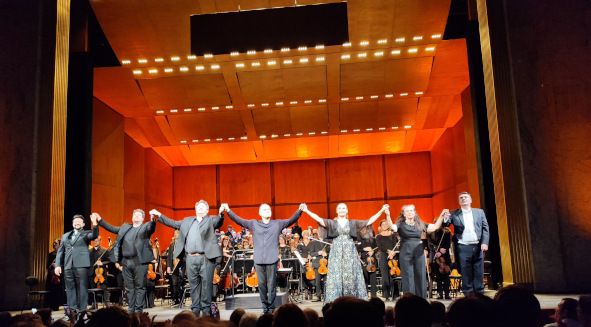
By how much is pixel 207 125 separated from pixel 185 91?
2.43 metres

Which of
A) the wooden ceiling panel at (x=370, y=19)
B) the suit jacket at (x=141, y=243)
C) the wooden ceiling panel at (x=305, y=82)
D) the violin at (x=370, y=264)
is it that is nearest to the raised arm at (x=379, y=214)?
the violin at (x=370, y=264)

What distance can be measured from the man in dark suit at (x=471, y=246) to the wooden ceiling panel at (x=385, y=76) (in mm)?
6918

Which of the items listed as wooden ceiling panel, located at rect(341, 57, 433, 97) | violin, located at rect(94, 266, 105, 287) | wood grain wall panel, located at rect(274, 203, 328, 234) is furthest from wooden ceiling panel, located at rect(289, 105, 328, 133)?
violin, located at rect(94, 266, 105, 287)

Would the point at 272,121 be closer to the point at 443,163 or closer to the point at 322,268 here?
the point at 443,163

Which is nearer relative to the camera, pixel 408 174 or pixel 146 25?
pixel 146 25

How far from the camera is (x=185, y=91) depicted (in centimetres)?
1464

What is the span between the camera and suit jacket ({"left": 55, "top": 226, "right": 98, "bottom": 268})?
8.18 meters

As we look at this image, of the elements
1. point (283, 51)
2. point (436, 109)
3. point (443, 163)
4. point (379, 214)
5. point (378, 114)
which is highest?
point (283, 51)

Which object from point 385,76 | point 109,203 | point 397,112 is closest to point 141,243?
point 109,203

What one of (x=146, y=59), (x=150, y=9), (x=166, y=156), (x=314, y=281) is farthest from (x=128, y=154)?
(x=314, y=281)

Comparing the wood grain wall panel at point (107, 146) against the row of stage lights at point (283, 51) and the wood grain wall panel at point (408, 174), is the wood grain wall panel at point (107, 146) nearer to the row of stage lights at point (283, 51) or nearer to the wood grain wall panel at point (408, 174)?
the row of stage lights at point (283, 51)

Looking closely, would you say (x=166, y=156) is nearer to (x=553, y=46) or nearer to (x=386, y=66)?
(x=386, y=66)

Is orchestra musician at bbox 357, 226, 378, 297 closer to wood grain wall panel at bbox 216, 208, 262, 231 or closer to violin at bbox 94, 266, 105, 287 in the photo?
violin at bbox 94, 266, 105, 287

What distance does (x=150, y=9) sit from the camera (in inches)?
469
